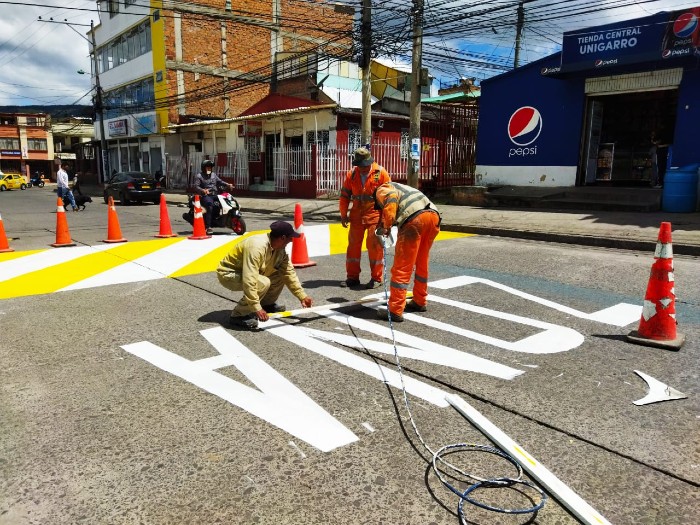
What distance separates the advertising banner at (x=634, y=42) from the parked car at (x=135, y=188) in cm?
1600

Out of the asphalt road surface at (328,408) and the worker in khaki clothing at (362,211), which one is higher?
the worker in khaki clothing at (362,211)

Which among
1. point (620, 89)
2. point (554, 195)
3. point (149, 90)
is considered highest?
point (149, 90)

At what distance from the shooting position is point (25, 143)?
6719 centimetres

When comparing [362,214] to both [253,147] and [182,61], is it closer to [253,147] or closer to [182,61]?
[253,147]

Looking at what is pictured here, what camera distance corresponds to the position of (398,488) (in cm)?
243

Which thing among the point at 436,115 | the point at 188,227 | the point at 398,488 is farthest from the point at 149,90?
the point at 398,488

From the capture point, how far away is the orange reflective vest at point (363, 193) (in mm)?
6391

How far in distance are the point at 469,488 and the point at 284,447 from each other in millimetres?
987

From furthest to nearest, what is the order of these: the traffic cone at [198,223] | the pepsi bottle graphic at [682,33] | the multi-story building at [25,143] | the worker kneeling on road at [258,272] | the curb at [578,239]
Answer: the multi-story building at [25,143] < the pepsi bottle graphic at [682,33] < the traffic cone at [198,223] < the curb at [578,239] < the worker kneeling on road at [258,272]

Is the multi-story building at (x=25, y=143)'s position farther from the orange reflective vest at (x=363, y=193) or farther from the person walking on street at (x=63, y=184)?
the orange reflective vest at (x=363, y=193)

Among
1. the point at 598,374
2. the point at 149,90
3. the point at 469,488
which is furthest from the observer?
the point at 149,90

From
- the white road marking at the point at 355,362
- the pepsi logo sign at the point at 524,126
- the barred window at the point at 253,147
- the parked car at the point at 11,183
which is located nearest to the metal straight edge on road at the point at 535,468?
the white road marking at the point at 355,362

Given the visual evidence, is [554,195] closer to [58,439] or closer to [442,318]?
[442,318]

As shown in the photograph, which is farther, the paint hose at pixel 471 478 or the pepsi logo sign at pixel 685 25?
the pepsi logo sign at pixel 685 25
